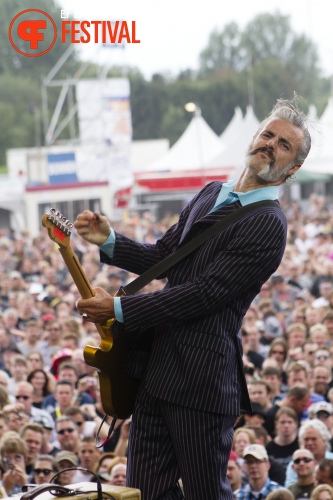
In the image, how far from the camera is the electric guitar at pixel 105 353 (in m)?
3.85

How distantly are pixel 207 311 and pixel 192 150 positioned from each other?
34460 mm

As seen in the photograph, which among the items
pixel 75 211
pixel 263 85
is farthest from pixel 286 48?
pixel 75 211

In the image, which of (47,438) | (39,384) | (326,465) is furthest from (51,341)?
(326,465)

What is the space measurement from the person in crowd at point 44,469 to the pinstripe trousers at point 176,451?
120 inches

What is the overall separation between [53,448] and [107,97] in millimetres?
24897

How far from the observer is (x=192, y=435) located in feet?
12.6

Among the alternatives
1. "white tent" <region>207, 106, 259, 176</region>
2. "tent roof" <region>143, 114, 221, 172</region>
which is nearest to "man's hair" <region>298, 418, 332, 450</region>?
"white tent" <region>207, 106, 259, 176</region>

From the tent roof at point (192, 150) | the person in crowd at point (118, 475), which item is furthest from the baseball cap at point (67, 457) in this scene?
the tent roof at point (192, 150)

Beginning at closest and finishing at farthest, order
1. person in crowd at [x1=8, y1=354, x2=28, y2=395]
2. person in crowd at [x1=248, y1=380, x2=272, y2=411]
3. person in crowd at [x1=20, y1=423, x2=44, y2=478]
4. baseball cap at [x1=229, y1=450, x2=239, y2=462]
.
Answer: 1. baseball cap at [x1=229, y1=450, x2=239, y2=462]
2. person in crowd at [x1=20, y1=423, x2=44, y2=478]
3. person in crowd at [x1=248, y1=380, x2=272, y2=411]
4. person in crowd at [x1=8, y1=354, x2=28, y2=395]

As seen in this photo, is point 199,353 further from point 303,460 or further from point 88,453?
point 88,453

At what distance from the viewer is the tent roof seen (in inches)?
1474

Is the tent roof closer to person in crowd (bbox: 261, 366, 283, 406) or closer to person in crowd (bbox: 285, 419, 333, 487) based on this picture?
person in crowd (bbox: 261, 366, 283, 406)

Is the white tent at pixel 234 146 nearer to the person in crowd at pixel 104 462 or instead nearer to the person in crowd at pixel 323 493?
the person in crowd at pixel 104 462

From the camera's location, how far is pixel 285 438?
798cm
